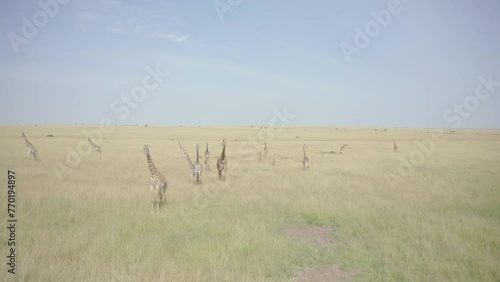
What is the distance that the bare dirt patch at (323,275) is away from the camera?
17.6 ft

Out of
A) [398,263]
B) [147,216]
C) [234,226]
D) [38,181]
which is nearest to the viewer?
[398,263]

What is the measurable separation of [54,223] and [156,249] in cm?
323

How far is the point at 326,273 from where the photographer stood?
5.61m

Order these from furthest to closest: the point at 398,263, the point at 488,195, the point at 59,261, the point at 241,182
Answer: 1. the point at 241,182
2. the point at 488,195
3. the point at 398,263
4. the point at 59,261

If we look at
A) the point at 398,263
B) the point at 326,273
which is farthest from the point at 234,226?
the point at 398,263

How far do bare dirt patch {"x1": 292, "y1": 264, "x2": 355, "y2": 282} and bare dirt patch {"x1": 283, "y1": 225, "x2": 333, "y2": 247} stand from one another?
1.28m

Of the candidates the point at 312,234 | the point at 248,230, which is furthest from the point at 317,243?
the point at 248,230

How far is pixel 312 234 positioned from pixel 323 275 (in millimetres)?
2217

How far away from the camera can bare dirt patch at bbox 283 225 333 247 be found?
722 cm

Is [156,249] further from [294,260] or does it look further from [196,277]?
[294,260]

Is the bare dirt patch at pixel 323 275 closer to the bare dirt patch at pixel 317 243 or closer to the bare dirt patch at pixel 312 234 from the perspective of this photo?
the bare dirt patch at pixel 317 243

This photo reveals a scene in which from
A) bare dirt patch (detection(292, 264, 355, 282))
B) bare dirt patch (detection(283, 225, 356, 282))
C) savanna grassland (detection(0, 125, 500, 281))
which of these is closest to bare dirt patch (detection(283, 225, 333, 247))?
bare dirt patch (detection(283, 225, 356, 282))

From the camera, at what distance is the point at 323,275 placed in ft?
18.2

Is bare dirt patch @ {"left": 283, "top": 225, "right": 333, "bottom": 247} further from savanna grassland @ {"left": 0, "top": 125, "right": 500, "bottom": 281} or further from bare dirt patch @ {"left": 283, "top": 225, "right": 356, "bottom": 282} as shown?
savanna grassland @ {"left": 0, "top": 125, "right": 500, "bottom": 281}
